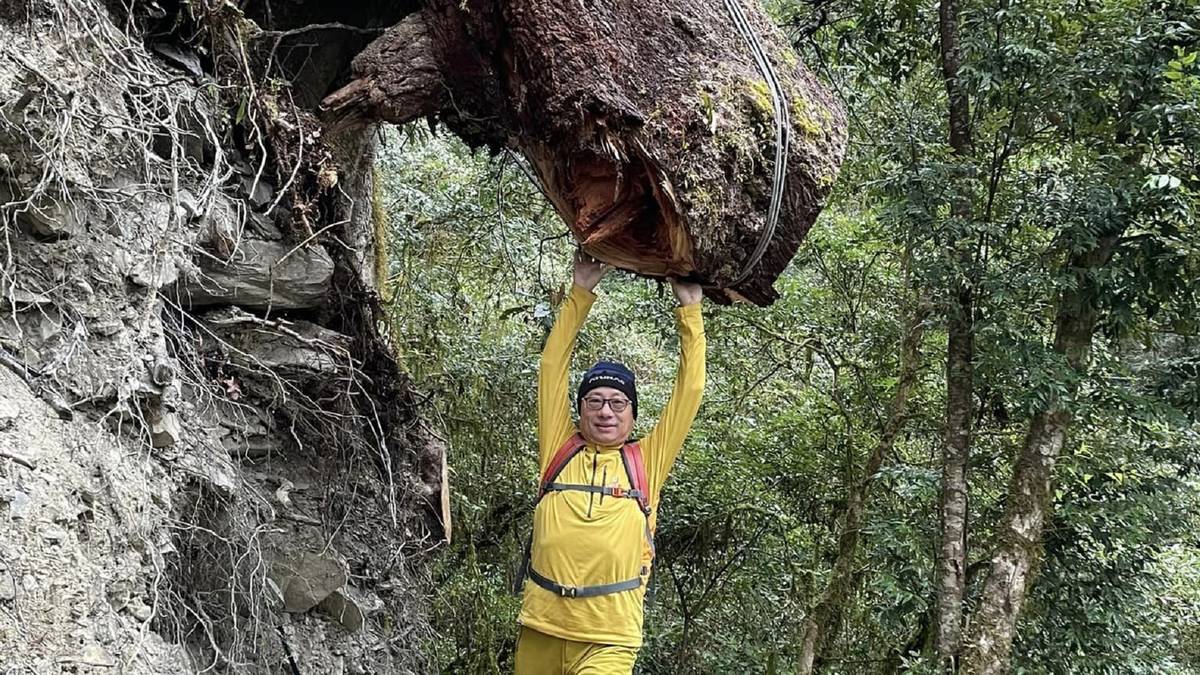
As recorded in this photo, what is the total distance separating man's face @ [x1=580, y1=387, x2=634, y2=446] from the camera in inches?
135

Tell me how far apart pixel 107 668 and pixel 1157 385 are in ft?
13.9

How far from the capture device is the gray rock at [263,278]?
3.09 metres

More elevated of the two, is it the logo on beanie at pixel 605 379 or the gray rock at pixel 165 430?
the logo on beanie at pixel 605 379

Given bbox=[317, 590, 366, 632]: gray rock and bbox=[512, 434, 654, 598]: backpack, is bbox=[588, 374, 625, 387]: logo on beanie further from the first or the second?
bbox=[317, 590, 366, 632]: gray rock

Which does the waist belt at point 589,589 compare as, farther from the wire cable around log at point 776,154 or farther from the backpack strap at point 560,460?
the wire cable around log at point 776,154

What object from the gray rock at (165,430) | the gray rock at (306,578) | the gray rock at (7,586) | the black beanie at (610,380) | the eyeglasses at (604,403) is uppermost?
the black beanie at (610,380)

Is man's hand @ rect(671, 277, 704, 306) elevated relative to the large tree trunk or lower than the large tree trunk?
lower

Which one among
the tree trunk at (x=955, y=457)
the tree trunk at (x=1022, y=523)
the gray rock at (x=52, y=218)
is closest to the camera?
the gray rock at (x=52, y=218)

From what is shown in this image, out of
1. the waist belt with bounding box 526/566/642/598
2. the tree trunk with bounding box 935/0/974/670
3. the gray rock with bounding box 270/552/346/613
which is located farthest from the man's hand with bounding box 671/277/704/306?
the tree trunk with bounding box 935/0/974/670

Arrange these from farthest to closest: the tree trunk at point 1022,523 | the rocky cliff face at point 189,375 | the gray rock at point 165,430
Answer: the tree trunk at point 1022,523 → the gray rock at point 165,430 → the rocky cliff face at point 189,375

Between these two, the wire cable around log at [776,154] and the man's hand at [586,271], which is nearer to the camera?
the wire cable around log at [776,154]

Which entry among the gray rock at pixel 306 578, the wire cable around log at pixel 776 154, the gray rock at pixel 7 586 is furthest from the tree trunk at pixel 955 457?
the gray rock at pixel 7 586

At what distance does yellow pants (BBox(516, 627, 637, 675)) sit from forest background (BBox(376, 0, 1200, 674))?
1363mm

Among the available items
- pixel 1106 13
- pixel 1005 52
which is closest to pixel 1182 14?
pixel 1106 13
